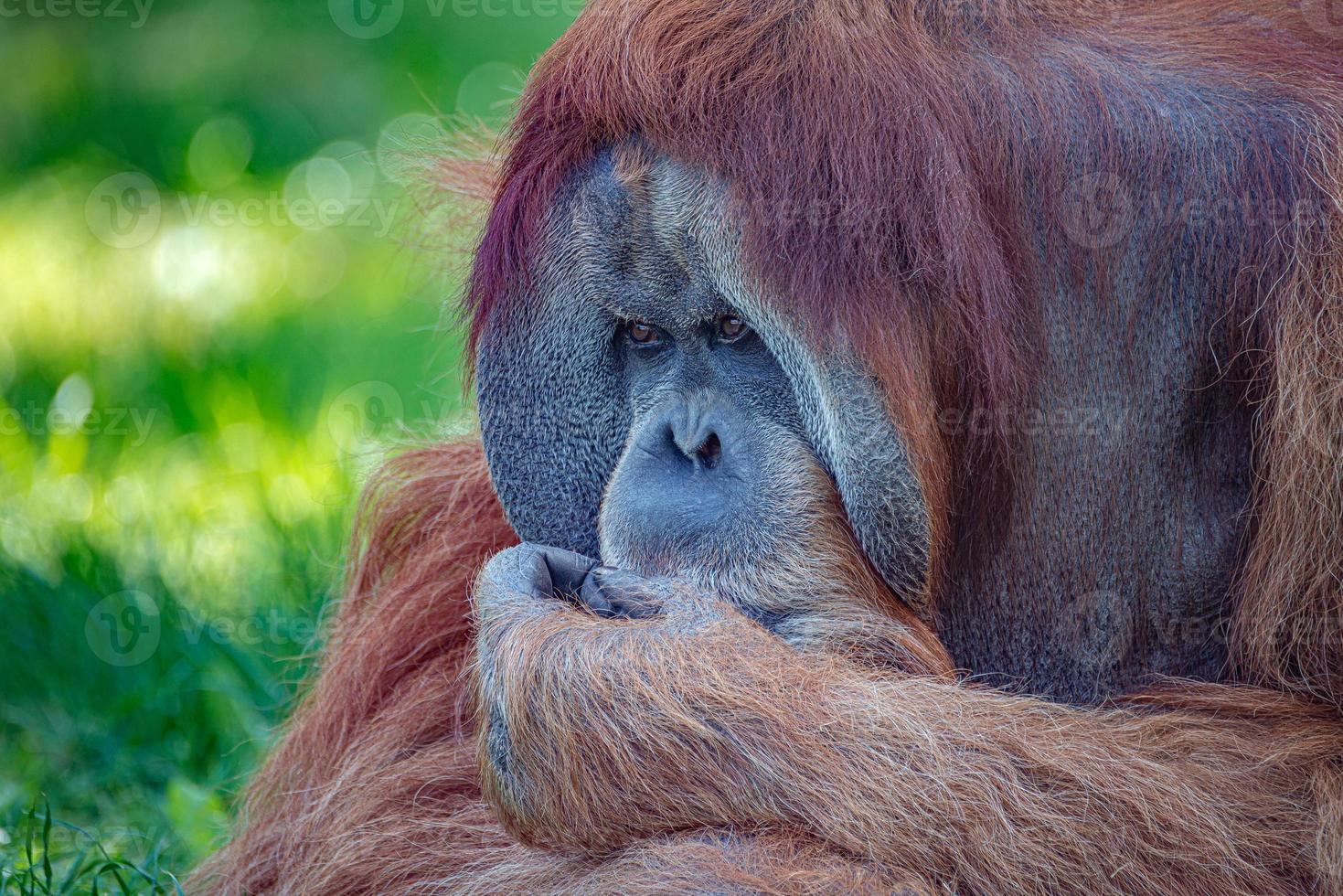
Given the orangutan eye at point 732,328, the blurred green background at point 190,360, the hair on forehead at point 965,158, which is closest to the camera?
the hair on forehead at point 965,158

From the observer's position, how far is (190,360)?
194 inches

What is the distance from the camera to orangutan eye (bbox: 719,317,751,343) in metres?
2.12

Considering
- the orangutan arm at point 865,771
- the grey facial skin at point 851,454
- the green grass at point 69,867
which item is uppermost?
the grey facial skin at point 851,454

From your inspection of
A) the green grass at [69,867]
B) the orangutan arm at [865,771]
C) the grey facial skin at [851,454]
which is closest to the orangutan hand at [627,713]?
the orangutan arm at [865,771]

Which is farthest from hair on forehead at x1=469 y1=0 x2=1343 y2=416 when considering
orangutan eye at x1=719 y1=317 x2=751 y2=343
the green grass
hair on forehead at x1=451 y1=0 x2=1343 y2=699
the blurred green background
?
the green grass

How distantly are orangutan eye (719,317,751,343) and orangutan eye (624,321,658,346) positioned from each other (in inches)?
4.6

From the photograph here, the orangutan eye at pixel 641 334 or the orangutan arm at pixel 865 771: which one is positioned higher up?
the orangutan eye at pixel 641 334

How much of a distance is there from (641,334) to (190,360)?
3.09m

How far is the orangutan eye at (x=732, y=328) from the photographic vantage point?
212cm

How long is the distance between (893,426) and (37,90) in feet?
18.1

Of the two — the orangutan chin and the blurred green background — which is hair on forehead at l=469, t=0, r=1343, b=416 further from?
the blurred green background

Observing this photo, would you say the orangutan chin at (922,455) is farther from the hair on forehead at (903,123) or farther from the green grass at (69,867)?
the green grass at (69,867)

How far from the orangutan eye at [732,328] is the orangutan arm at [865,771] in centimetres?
39

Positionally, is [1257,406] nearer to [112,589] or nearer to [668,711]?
[668,711]
